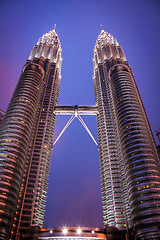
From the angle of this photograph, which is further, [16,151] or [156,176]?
[16,151]

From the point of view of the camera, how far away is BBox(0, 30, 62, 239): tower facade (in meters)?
87.4

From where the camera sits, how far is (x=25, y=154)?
104438mm

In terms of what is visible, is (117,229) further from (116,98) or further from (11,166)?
(116,98)

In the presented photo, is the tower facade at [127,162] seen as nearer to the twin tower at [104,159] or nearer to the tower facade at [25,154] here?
the twin tower at [104,159]

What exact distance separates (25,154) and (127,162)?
1992 inches

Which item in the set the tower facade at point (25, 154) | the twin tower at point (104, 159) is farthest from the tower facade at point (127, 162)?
the tower facade at point (25, 154)

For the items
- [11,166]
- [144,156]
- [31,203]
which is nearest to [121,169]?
[144,156]

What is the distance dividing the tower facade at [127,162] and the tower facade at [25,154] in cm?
3534

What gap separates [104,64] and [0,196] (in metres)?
130

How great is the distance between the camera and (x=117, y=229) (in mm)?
91375

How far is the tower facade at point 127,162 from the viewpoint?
8156 cm

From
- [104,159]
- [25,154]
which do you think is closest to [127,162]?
[104,159]

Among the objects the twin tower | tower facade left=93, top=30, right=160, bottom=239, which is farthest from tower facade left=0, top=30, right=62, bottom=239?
tower facade left=93, top=30, right=160, bottom=239

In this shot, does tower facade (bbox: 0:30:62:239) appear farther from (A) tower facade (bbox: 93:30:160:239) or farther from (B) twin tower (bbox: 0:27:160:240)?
(A) tower facade (bbox: 93:30:160:239)
